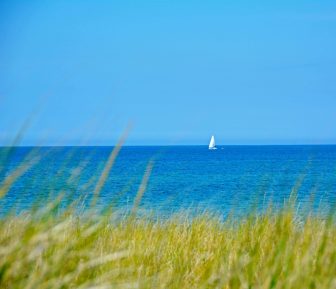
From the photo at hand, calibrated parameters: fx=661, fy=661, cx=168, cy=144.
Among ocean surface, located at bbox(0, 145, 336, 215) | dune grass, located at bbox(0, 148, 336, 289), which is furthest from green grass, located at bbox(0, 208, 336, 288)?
ocean surface, located at bbox(0, 145, 336, 215)

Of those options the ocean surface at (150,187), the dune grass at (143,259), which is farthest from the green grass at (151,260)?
the ocean surface at (150,187)

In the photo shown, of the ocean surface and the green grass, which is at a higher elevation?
the ocean surface

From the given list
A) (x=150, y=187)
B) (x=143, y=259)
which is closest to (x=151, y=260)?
(x=143, y=259)

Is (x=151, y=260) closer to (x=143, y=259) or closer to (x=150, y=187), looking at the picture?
(x=143, y=259)

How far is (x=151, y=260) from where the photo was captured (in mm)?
4418

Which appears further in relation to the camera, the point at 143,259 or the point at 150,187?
the point at 150,187

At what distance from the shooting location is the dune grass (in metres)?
3.21

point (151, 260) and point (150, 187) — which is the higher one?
point (150, 187)

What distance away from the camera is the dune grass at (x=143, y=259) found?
321cm

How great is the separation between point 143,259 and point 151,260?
0.08 m

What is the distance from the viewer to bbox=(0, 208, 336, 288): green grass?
320 centimetres

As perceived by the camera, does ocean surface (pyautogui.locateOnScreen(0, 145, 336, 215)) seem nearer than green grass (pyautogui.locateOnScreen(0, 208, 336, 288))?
No

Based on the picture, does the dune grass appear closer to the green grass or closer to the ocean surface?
the green grass

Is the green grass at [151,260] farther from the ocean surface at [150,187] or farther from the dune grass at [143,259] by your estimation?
the ocean surface at [150,187]
